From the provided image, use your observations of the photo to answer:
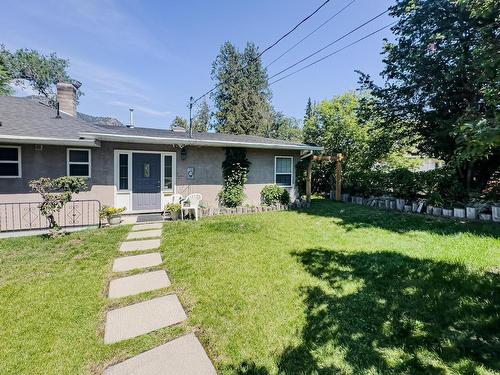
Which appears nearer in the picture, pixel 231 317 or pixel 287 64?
pixel 231 317

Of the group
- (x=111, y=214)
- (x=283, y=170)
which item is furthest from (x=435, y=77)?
(x=111, y=214)

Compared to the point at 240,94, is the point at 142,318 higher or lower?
lower

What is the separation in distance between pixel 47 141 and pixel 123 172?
232 centimetres

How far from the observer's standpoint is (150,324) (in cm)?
302

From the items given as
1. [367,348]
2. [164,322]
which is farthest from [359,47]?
[164,322]

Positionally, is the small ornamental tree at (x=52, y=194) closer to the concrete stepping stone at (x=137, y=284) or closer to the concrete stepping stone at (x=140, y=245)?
the concrete stepping stone at (x=140, y=245)

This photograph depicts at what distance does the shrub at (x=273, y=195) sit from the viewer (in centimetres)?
1104

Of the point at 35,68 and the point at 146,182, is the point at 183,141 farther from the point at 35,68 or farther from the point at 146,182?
the point at 35,68

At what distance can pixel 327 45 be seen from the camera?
30.5 feet

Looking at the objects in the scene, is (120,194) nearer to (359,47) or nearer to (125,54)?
(125,54)

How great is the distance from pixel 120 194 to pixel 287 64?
8937 millimetres

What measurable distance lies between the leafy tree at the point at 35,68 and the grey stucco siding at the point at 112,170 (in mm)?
24699

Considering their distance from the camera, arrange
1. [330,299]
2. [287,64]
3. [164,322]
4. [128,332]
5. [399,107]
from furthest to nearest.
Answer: [287,64] → [399,107] → [330,299] → [164,322] → [128,332]

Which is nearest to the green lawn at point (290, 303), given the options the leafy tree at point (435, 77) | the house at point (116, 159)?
the house at point (116, 159)
